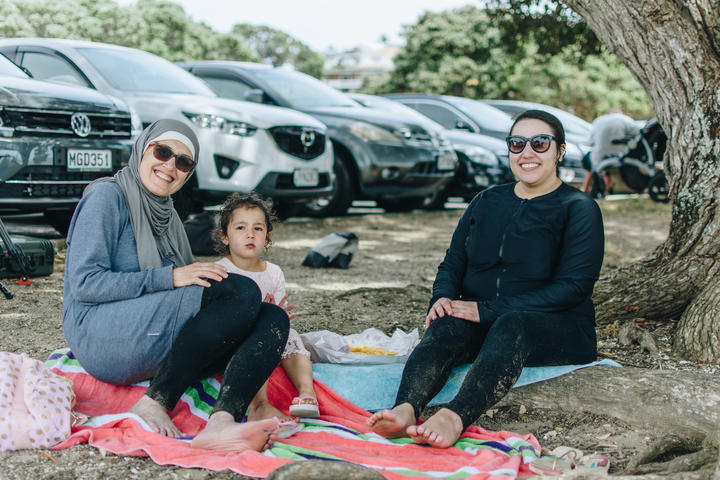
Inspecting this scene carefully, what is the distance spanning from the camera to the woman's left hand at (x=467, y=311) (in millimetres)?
3279

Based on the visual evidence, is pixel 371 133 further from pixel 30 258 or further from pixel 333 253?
pixel 30 258

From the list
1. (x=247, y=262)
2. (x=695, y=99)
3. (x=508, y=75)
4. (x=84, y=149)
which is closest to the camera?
(x=247, y=262)

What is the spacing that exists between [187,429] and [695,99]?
123 inches

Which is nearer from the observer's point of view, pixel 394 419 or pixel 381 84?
pixel 394 419

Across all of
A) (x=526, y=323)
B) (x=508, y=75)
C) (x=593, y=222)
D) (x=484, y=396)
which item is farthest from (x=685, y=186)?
(x=508, y=75)

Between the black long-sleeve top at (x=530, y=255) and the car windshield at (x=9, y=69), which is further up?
the car windshield at (x=9, y=69)

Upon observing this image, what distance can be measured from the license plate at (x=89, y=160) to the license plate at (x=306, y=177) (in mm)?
2388

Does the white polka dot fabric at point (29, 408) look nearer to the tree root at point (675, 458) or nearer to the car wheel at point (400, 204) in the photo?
the tree root at point (675, 458)

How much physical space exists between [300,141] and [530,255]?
17.3 ft

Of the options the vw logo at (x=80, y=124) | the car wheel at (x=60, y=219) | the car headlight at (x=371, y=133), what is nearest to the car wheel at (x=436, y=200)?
the car headlight at (x=371, y=133)

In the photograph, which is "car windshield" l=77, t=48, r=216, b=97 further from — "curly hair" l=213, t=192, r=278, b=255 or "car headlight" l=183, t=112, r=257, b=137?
"curly hair" l=213, t=192, r=278, b=255

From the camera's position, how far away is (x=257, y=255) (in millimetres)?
3635

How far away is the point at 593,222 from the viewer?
328 centimetres

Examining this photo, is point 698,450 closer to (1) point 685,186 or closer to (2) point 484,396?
(2) point 484,396
